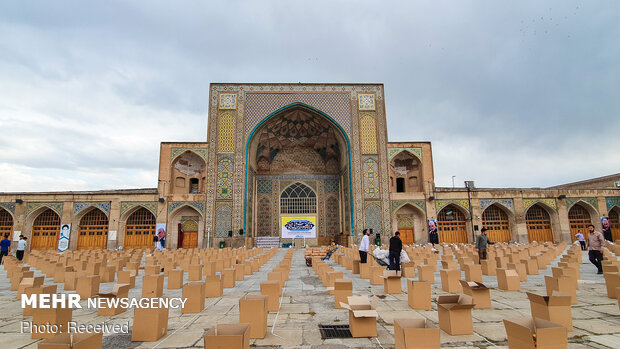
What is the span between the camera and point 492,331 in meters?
3.06

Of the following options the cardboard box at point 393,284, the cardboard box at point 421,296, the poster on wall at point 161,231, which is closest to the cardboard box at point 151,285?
the cardboard box at point 393,284

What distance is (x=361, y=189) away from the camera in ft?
69.2

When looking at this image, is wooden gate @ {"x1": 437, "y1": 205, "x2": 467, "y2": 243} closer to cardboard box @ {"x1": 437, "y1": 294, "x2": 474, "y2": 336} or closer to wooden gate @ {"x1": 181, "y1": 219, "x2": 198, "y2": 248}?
wooden gate @ {"x1": 181, "y1": 219, "x2": 198, "y2": 248}

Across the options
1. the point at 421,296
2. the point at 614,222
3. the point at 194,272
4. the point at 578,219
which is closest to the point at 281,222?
the point at 194,272

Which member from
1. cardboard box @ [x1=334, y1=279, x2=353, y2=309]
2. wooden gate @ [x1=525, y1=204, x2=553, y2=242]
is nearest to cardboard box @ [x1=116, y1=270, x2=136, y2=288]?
cardboard box @ [x1=334, y1=279, x2=353, y2=309]

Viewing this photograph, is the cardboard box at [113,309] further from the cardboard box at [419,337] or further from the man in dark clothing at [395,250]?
the man in dark clothing at [395,250]

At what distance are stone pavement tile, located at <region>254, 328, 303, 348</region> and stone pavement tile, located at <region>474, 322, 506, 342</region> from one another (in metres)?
1.76

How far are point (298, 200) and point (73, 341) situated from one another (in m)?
22.9

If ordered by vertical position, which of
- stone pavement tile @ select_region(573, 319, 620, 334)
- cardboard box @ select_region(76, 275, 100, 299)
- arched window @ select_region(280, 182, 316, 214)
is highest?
arched window @ select_region(280, 182, 316, 214)

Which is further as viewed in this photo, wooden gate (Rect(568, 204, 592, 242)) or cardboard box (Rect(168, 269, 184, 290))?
wooden gate (Rect(568, 204, 592, 242))

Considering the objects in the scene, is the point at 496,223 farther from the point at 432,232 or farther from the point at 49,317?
the point at 49,317

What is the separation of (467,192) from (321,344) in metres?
21.4

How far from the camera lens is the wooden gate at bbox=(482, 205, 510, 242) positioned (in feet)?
71.8

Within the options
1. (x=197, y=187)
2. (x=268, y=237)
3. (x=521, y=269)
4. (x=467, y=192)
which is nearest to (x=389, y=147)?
(x=467, y=192)
